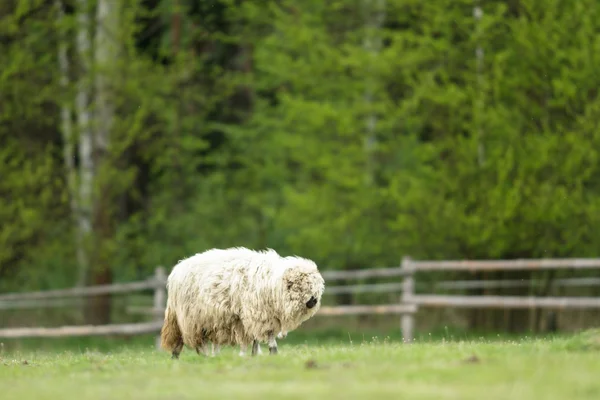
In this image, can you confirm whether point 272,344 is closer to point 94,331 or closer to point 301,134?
point 94,331

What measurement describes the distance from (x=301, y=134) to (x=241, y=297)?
531 inches

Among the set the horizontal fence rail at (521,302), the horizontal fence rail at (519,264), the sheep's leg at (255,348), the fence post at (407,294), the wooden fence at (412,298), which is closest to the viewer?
the sheep's leg at (255,348)

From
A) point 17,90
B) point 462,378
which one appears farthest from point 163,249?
point 462,378

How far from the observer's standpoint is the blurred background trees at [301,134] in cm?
1920

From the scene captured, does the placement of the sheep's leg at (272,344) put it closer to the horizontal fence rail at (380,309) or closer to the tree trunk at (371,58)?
the horizontal fence rail at (380,309)

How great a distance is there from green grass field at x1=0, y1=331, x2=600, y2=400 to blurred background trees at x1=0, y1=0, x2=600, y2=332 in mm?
8792

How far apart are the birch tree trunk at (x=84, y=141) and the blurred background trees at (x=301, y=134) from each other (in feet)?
0.13

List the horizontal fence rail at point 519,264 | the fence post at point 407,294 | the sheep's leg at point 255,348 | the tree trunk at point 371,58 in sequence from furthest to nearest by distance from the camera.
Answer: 1. the tree trunk at point 371,58
2. the fence post at point 407,294
3. the horizontal fence rail at point 519,264
4. the sheep's leg at point 255,348

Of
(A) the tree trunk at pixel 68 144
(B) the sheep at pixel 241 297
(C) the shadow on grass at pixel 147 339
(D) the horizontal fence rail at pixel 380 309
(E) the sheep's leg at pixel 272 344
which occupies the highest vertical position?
(A) the tree trunk at pixel 68 144

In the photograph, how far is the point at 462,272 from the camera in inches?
880

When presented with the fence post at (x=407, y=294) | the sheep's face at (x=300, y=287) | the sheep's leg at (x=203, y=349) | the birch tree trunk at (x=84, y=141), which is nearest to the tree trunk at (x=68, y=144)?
the birch tree trunk at (x=84, y=141)

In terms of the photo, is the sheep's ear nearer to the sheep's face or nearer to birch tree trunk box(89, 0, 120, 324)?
the sheep's face

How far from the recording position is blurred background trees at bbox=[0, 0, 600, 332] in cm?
1920

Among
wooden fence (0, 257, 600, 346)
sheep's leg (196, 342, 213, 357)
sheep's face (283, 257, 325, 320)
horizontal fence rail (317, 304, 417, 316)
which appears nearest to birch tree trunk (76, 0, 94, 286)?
wooden fence (0, 257, 600, 346)
